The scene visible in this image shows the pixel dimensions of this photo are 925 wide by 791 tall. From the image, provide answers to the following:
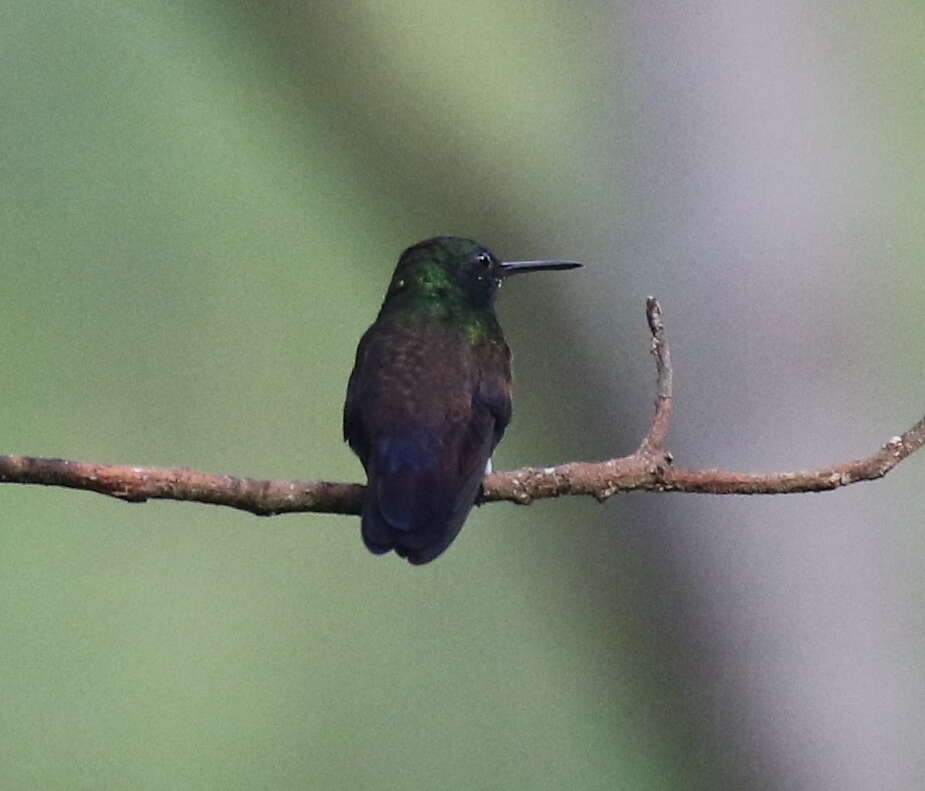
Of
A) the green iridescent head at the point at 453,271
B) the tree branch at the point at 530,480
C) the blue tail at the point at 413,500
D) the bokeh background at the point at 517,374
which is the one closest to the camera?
the tree branch at the point at 530,480

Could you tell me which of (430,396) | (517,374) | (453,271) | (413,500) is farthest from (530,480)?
(517,374)

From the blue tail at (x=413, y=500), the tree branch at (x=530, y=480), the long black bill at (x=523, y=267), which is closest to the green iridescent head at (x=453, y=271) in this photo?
the long black bill at (x=523, y=267)

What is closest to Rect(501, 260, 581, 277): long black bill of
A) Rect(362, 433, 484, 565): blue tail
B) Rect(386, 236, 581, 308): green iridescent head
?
Rect(386, 236, 581, 308): green iridescent head

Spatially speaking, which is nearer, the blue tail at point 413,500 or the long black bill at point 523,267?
the blue tail at point 413,500

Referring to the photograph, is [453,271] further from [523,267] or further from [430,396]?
[430,396]

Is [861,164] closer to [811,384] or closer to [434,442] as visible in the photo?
[811,384]

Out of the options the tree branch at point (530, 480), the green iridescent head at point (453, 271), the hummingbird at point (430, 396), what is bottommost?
the tree branch at point (530, 480)

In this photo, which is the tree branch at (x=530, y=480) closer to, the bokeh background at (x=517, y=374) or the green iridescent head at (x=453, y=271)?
the green iridescent head at (x=453, y=271)
